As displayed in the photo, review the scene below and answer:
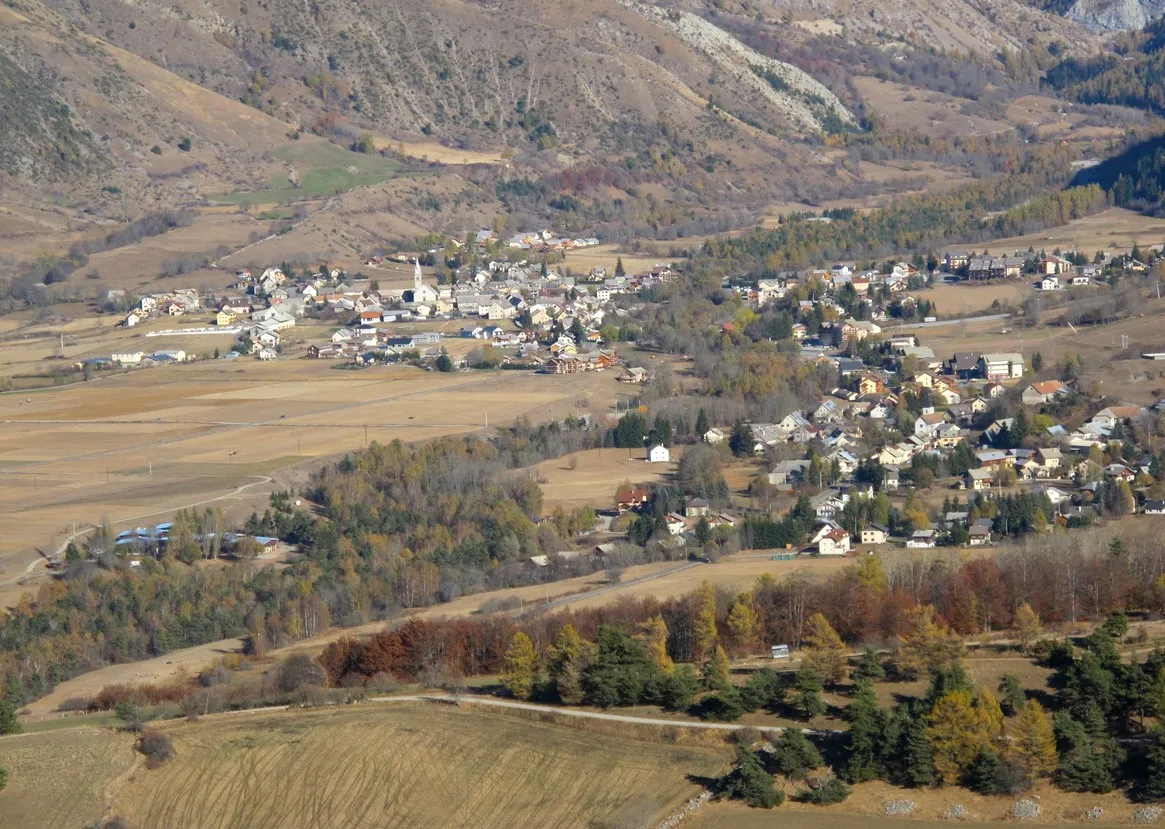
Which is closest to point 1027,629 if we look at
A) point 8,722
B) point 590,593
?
point 590,593

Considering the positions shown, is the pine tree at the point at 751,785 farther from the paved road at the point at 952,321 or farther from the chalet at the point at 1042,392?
the paved road at the point at 952,321

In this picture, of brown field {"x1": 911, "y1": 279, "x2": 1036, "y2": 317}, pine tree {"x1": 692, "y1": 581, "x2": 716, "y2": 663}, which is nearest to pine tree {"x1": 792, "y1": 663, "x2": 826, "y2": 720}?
pine tree {"x1": 692, "y1": 581, "x2": 716, "y2": 663}

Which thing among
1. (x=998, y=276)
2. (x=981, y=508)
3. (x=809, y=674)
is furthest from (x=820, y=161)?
(x=809, y=674)

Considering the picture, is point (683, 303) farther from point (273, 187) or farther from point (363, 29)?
point (363, 29)

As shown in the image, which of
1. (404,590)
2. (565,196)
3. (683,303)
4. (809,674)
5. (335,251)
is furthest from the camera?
(565,196)

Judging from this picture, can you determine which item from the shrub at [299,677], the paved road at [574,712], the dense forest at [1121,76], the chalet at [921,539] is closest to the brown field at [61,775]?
the shrub at [299,677]

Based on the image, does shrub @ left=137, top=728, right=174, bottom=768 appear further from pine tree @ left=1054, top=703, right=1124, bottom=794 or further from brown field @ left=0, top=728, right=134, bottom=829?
pine tree @ left=1054, top=703, right=1124, bottom=794
